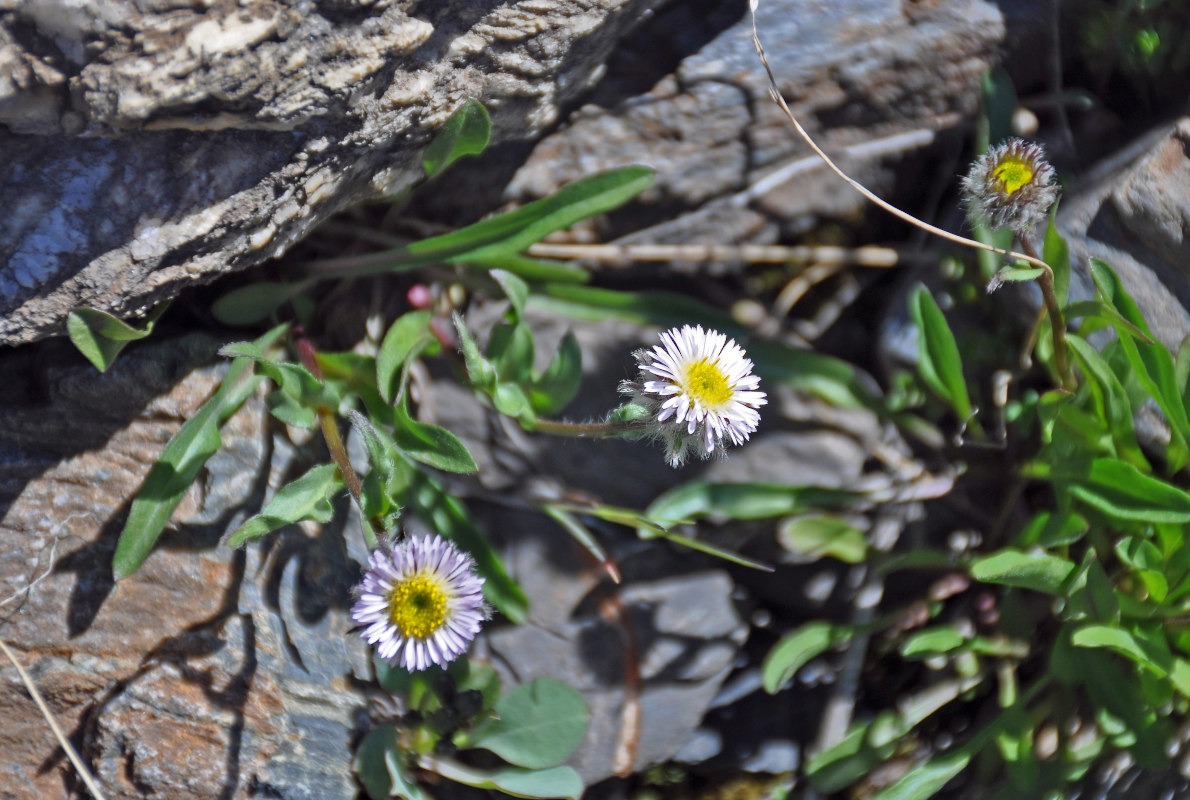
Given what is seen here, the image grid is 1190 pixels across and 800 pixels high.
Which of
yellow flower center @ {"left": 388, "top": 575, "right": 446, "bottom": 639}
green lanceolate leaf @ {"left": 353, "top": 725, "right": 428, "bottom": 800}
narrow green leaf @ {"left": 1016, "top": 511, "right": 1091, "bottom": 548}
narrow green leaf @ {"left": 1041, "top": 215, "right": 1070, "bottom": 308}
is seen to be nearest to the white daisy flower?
yellow flower center @ {"left": 388, "top": 575, "right": 446, "bottom": 639}

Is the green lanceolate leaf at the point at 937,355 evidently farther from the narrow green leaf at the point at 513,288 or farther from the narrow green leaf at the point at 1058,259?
the narrow green leaf at the point at 513,288

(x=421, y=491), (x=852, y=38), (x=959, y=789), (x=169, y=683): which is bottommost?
(x=959, y=789)

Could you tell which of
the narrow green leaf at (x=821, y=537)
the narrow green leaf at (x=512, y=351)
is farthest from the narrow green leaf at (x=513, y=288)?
the narrow green leaf at (x=821, y=537)

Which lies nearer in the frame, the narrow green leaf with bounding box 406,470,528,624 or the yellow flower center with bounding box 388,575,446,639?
the yellow flower center with bounding box 388,575,446,639

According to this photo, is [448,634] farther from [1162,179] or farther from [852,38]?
[1162,179]

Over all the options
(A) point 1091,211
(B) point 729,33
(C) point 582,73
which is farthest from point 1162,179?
(C) point 582,73

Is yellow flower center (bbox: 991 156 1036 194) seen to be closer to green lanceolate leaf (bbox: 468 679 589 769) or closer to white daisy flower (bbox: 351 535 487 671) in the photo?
white daisy flower (bbox: 351 535 487 671)
